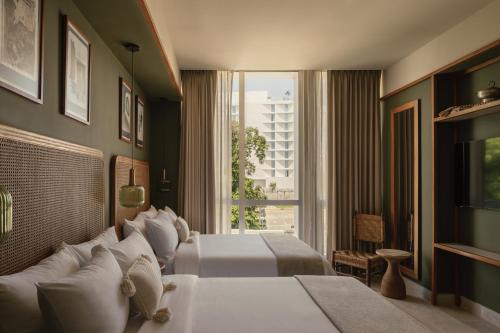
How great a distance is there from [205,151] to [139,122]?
3.30 ft

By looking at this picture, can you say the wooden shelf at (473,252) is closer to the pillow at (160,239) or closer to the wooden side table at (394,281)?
the wooden side table at (394,281)

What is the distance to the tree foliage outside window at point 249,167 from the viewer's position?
4.88m

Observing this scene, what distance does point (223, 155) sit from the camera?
4.73 meters

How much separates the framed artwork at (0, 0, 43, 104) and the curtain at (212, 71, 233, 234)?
121 inches

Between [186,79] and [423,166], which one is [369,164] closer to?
[423,166]

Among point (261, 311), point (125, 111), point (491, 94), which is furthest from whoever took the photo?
point (125, 111)

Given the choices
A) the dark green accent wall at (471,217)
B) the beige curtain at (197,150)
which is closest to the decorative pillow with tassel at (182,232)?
the beige curtain at (197,150)

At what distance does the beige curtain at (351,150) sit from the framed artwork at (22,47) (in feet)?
12.2

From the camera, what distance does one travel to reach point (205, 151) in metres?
4.67

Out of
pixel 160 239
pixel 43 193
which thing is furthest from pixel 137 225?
pixel 43 193

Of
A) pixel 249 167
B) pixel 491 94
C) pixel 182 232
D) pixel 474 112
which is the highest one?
pixel 491 94

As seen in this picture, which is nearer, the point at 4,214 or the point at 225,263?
the point at 4,214

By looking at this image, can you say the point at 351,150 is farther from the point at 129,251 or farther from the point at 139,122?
the point at 129,251

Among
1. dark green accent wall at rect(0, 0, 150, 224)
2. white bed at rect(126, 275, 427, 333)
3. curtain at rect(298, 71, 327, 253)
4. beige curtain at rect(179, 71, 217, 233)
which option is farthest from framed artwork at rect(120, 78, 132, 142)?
curtain at rect(298, 71, 327, 253)
